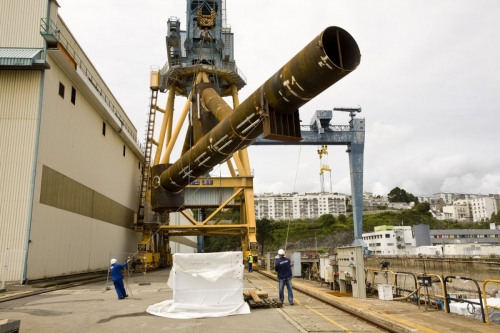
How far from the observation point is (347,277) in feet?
39.9

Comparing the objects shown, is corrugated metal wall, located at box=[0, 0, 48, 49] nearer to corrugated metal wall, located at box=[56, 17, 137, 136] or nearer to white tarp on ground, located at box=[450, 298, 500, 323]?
corrugated metal wall, located at box=[56, 17, 137, 136]

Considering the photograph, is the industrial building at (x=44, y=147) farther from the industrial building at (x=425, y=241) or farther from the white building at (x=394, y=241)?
the white building at (x=394, y=241)

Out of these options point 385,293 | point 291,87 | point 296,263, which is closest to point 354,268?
point 385,293

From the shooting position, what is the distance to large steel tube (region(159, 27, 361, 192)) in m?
8.23

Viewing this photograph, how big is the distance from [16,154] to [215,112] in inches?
356

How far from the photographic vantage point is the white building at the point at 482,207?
7480 inches

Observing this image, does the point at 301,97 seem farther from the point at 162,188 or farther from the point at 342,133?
the point at 342,133

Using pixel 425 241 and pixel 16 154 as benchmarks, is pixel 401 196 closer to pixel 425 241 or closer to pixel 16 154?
pixel 425 241

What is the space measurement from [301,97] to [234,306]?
17.6ft

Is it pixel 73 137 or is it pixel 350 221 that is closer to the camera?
pixel 73 137

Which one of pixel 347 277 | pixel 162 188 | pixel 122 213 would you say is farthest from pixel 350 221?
pixel 347 277

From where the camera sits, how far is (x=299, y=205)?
18325 cm

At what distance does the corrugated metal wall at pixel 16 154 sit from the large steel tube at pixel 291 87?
7.91 metres

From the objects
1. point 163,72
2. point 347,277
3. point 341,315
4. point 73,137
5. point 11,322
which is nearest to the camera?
point 11,322
